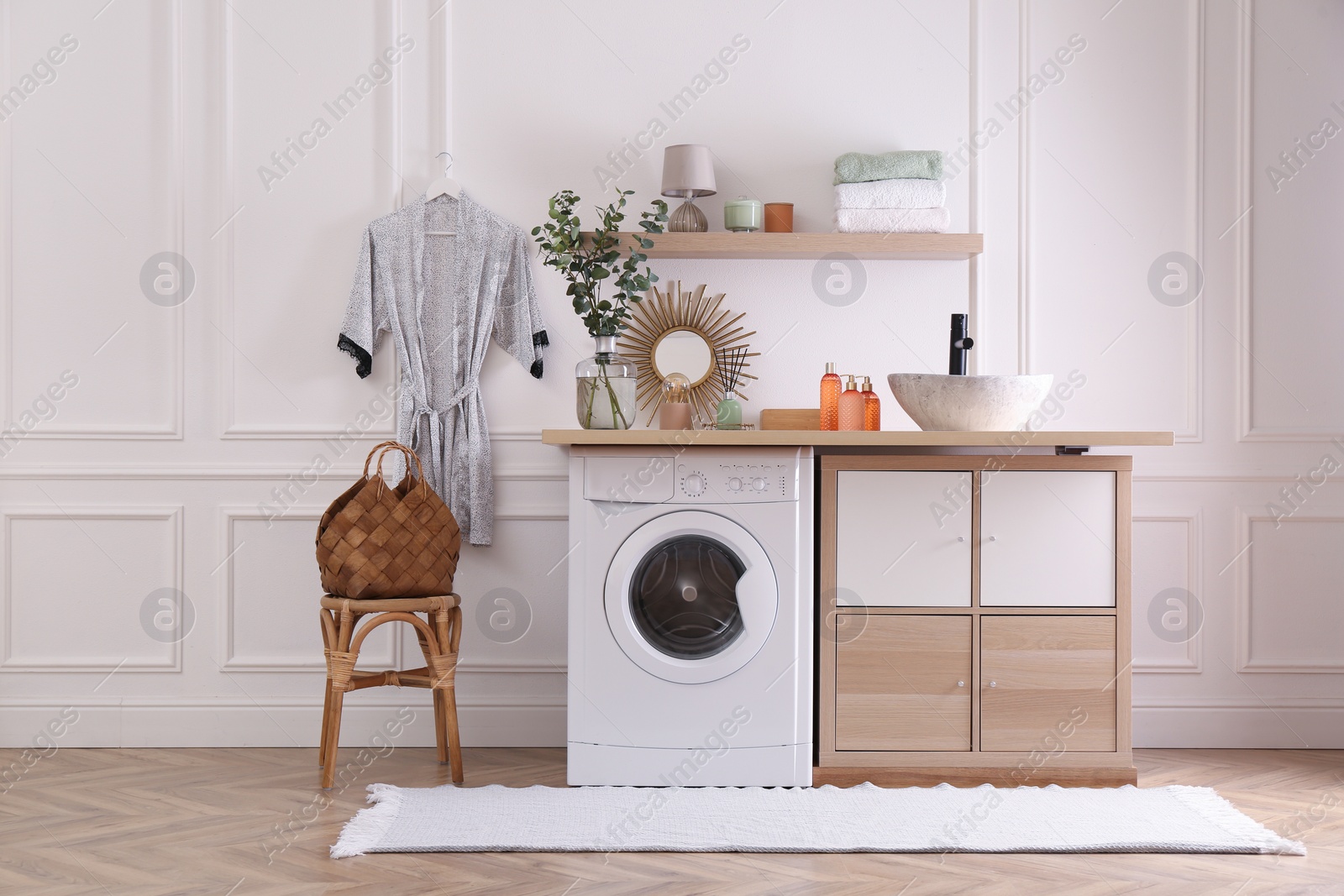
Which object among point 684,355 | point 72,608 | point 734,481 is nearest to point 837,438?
point 734,481

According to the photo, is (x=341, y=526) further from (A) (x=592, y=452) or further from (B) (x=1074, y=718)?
(B) (x=1074, y=718)

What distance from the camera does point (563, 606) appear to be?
2.84 meters

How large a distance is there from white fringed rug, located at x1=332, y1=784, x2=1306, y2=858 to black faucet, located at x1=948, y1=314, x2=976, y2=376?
Answer: 3.46 feet

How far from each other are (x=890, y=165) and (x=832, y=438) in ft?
3.02

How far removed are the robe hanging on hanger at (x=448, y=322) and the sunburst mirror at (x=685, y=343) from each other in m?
0.30

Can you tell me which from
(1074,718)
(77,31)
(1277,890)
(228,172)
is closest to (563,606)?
(1074,718)

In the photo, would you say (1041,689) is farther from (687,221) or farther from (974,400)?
(687,221)

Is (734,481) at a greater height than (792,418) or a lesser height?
lesser

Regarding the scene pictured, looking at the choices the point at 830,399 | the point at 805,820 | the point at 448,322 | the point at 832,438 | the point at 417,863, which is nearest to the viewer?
the point at 417,863

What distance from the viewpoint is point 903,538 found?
2.33m

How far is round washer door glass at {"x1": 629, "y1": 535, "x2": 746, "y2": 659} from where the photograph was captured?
2.32 metres

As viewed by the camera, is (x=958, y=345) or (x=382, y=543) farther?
(x=958, y=345)

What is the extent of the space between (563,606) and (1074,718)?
4.59 feet

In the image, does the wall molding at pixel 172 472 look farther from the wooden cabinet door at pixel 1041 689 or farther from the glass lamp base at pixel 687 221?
the wooden cabinet door at pixel 1041 689
